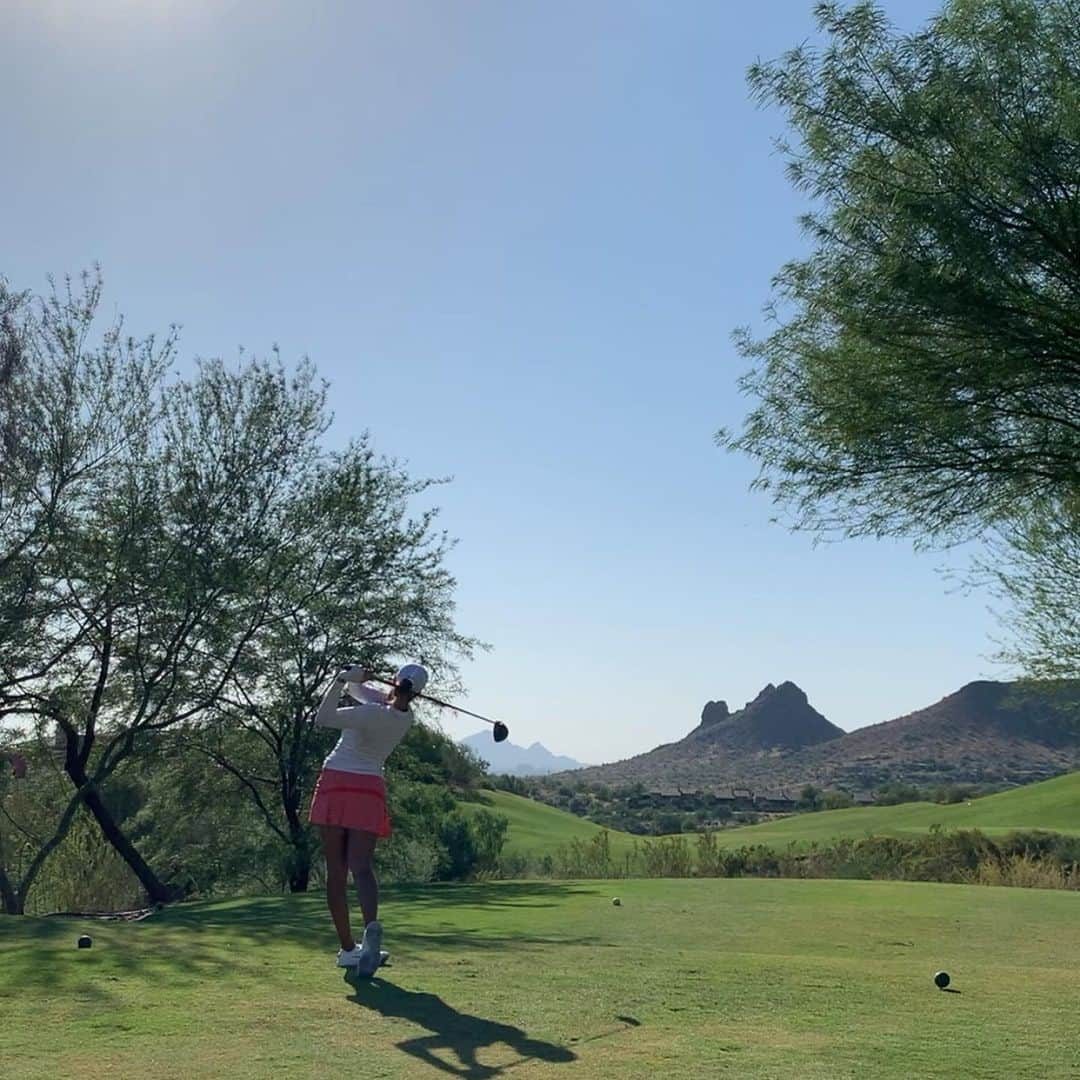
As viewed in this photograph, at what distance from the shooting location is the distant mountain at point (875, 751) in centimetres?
9356

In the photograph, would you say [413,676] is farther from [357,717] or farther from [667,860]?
[667,860]

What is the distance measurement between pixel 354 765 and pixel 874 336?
5297 millimetres

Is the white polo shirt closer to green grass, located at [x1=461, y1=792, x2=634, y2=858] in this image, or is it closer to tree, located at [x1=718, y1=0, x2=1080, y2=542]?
tree, located at [x1=718, y1=0, x2=1080, y2=542]

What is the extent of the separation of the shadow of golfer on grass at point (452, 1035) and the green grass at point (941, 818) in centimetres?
3500

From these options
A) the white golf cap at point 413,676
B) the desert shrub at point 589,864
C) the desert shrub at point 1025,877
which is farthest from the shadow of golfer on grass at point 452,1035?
the desert shrub at point 589,864

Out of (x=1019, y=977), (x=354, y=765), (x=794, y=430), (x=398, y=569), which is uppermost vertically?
(x=398, y=569)

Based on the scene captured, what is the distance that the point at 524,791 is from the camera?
262 feet

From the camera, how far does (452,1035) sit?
5.97m

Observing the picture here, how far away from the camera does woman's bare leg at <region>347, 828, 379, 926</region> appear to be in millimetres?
7609

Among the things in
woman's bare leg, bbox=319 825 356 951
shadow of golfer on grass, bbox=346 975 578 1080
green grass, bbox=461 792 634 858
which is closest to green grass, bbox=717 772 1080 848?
green grass, bbox=461 792 634 858

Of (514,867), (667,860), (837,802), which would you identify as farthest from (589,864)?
(837,802)

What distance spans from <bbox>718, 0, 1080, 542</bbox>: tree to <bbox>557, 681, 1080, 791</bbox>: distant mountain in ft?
255

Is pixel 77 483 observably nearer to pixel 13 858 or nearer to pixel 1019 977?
pixel 13 858

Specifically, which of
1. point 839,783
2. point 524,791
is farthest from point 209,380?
point 839,783
